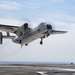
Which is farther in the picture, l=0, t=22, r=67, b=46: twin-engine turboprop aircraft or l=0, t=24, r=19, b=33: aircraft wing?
l=0, t=24, r=19, b=33: aircraft wing

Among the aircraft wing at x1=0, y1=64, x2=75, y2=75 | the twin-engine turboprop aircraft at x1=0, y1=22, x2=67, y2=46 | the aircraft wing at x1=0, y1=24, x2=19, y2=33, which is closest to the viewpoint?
the aircraft wing at x1=0, y1=64, x2=75, y2=75

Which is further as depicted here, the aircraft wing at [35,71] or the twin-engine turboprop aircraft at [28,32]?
the twin-engine turboprop aircraft at [28,32]

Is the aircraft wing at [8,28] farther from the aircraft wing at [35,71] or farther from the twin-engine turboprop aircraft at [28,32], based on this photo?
the aircraft wing at [35,71]

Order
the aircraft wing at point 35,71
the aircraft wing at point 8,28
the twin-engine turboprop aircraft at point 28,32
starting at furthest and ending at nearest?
the aircraft wing at point 8,28, the twin-engine turboprop aircraft at point 28,32, the aircraft wing at point 35,71

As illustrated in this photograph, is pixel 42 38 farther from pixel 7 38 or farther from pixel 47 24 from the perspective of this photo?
pixel 7 38

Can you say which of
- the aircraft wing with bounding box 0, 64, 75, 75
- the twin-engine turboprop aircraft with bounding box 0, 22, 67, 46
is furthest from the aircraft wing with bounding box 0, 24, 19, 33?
the aircraft wing with bounding box 0, 64, 75, 75

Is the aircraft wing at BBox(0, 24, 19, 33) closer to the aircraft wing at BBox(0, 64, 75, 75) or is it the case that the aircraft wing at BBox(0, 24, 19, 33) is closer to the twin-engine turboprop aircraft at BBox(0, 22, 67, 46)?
the twin-engine turboprop aircraft at BBox(0, 22, 67, 46)

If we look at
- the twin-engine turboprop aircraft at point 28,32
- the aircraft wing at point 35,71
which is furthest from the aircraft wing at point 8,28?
the aircraft wing at point 35,71

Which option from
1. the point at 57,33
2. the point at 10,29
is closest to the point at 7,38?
the point at 10,29

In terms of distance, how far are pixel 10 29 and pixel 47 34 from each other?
13.1 metres

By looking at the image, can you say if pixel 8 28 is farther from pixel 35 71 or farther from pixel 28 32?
pixel 35 71

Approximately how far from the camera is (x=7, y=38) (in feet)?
253

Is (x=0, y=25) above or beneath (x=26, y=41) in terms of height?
above

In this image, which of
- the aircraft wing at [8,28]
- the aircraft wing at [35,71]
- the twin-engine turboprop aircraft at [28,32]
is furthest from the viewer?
the aircraft wing at [8,28]
